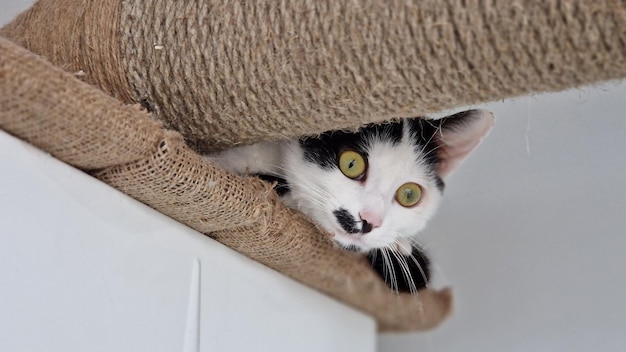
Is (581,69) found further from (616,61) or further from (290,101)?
(290,101)

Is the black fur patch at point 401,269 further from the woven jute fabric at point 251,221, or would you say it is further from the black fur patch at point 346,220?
the black fur patch at point 346,220

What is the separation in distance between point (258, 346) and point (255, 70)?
1.63ft

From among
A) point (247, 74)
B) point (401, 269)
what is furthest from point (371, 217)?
point (247, 74)

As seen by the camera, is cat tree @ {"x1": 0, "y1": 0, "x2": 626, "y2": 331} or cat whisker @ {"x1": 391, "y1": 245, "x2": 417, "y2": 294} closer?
cat tree @ {"x1": 0, "y1": 0, "x2": 626, "y2": 331}

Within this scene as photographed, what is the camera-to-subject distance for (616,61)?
0.74m

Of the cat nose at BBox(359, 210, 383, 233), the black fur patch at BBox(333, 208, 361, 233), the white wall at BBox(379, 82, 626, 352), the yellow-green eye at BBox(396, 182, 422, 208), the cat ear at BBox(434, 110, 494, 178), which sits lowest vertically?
the black fur patch at BBox(333, 208, 361, 233)

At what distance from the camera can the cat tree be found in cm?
74

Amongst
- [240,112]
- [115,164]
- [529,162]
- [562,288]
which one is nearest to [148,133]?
[115,164]

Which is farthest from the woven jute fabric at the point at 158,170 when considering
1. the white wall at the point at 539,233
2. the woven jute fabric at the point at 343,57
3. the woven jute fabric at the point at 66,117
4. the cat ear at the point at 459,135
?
the white wall at the point at 539,233

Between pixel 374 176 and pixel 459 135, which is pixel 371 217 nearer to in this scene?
pixel 374 176

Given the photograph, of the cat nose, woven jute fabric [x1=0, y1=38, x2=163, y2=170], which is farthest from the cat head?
woven jute fabric [x1=0, y1=38, x2=163, y2=170]

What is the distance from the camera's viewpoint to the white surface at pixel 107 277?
72cm

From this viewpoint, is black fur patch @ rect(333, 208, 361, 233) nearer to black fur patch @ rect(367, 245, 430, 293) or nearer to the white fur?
the white fur

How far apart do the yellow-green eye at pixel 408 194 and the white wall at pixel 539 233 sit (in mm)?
177
